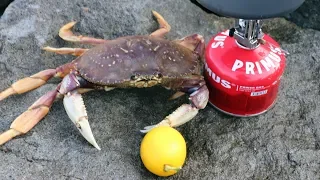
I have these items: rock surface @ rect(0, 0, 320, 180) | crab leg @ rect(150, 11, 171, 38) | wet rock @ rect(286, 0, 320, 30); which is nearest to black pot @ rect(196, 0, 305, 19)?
rock surface @ rect(0, 0, 320, 180)

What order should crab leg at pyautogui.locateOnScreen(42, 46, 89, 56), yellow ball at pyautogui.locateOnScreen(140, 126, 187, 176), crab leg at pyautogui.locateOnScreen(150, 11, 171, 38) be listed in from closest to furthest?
yellow ball at pyautogui.locateOnScreen(140, 126, 187, 176) → crab leg at pyautogui.locateOnScreen(42, 46, 89, 56) → crab leg at pyautogui.locateOnScreen(150, 11, 171, 38)

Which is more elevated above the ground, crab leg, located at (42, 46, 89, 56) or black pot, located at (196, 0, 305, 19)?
black pot, located at (196, 0, 305, 19)

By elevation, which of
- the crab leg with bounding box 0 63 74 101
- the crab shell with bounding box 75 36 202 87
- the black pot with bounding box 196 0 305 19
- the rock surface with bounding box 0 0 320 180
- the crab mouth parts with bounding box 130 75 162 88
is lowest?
the rock surface with bounding box 0 0 320 180

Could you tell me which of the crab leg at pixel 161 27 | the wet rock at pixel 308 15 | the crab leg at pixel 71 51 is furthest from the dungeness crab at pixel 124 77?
the wet rock at pixel 308 15

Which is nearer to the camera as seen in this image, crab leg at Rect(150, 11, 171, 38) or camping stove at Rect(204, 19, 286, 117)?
camping stove at Rect(204, 19, 286, 117)

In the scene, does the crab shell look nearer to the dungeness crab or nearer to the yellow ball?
the dungeness crab

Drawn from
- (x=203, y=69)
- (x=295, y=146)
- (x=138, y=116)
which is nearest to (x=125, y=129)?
(x=138, y=116)

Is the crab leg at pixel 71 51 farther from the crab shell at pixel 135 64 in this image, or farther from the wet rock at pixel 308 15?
the wet rock at pixel 308 15
